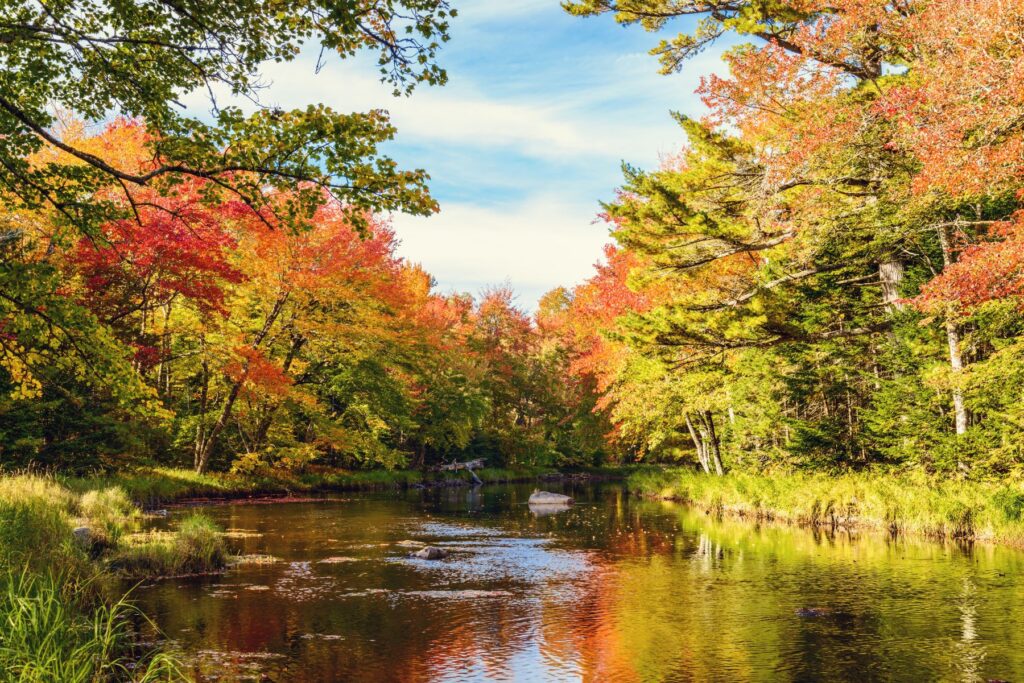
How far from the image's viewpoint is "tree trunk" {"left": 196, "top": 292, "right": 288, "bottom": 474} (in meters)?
31.5

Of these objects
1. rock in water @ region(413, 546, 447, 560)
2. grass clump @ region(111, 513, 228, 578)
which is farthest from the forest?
rock in water @ region(413, 546, 447, 560)

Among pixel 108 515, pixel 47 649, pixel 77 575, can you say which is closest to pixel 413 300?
pixel 108 515

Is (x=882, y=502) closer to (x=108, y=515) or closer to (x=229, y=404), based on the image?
(x=108, y=515)

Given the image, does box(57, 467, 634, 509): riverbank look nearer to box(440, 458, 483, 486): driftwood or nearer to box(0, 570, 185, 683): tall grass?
box(440, 458, 483, 486): driftwood

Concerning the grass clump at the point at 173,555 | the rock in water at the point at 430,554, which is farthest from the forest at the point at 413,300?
the rock in water at the point at 430,554

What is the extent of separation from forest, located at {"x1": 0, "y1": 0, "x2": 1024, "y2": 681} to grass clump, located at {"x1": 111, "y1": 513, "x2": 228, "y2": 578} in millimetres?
59

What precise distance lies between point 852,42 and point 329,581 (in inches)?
725

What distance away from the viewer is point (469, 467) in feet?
169

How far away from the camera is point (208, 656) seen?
9516 millimetres

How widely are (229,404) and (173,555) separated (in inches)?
702

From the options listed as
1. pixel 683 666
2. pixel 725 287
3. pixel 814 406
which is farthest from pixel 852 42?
pixel 683 666

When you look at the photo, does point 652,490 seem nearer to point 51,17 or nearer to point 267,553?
point 267,553

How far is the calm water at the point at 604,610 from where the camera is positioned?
9.21 metres

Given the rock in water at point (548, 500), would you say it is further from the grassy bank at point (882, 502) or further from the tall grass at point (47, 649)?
the tall grass at point (47, 649)
